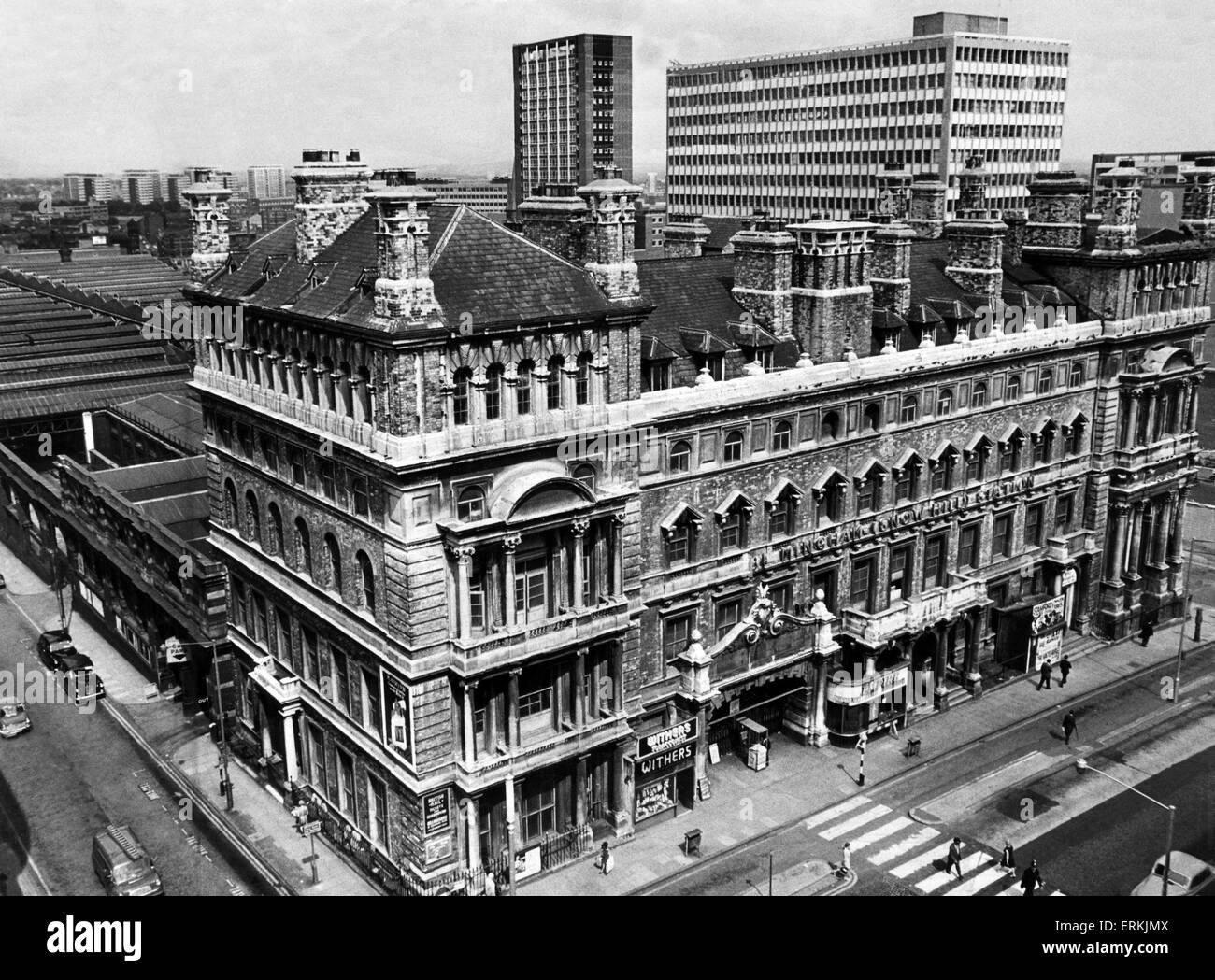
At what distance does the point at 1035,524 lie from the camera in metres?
75.4

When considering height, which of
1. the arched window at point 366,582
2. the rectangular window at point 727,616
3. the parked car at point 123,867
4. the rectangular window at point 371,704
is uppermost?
the arched window at point 366,582

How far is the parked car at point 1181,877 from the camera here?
160 feet

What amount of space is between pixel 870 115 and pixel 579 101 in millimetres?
39819

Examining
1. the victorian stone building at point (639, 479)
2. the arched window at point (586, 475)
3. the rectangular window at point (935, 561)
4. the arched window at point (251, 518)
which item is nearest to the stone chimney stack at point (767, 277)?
the victorian stone building at point (639, 479)

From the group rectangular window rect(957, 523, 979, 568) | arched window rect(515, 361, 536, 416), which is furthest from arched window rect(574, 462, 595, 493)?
rectangular window rect(957, 523, 979, 568)

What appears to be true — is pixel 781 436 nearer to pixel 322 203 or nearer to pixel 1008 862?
pixel 1008 862

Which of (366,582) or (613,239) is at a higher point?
(613,239)

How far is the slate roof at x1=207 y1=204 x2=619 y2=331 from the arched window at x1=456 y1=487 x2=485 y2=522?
693cm

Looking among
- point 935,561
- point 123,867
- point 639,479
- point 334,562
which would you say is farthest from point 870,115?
point 123,867

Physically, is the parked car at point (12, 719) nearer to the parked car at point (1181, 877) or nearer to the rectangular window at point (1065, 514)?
the parked car at point (1181, 877)

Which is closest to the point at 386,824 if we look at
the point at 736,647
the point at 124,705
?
the point at 736,647

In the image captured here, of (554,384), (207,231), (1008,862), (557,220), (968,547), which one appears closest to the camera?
(554,384)

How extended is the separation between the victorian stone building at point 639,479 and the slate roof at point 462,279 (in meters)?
0.20
